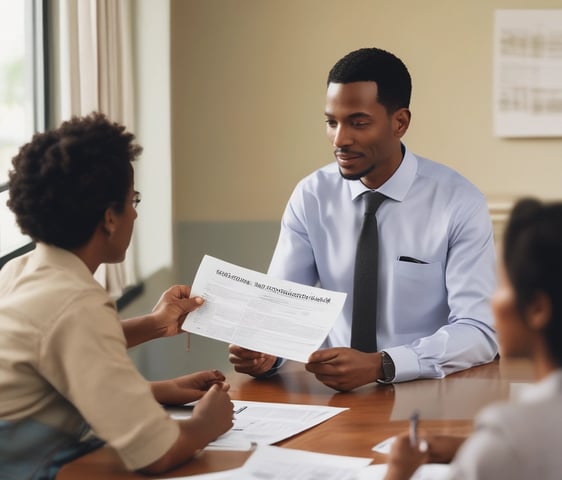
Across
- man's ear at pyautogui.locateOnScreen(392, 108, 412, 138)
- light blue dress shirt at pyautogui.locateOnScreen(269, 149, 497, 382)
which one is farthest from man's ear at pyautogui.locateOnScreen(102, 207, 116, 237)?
man's ear at pyautogui.locateOnScreen(392, 108, 412, 138)

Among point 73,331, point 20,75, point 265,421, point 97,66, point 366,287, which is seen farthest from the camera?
point 97,66

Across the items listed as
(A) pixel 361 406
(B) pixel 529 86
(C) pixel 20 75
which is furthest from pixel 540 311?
(B) pixel 529 86

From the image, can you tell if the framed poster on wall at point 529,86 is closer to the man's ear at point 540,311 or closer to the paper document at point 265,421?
the paper document at point 265,421

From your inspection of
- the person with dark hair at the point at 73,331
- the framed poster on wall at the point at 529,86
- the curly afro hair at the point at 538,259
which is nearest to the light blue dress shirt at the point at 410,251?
the person with dark hair at the point at 73,331

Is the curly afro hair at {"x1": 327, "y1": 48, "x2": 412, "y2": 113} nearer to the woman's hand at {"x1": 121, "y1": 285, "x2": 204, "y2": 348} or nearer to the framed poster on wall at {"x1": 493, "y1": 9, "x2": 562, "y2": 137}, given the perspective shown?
the woman's hand at {"x1": 121, "y1": 285, "x2": 204, "y2": 348}

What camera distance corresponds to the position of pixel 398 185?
7.94 feet

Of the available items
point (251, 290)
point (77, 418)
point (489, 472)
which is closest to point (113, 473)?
point (77, 418)

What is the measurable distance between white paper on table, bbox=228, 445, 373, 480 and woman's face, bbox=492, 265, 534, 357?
49cm

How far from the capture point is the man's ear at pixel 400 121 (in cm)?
247

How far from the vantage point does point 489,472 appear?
918mm

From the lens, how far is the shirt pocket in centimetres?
232

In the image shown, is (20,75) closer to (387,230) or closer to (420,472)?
(387,230)

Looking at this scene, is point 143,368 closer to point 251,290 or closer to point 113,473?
point 251,290

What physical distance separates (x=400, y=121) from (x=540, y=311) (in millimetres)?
1615
